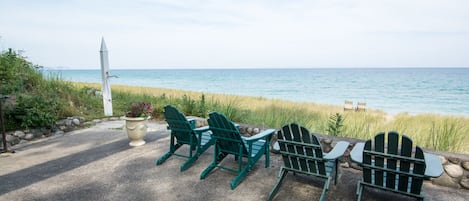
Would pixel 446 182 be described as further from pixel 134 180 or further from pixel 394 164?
pixel 134 180

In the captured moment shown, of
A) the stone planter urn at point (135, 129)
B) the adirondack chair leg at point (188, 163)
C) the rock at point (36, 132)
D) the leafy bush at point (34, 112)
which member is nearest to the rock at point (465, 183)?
the adirondack chair leg at point (188, 163)

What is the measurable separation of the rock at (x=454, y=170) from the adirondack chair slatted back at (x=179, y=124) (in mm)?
3038

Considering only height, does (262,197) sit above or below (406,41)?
below

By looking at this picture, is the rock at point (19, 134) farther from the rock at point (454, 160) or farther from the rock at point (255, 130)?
the rock at point (454, 160)

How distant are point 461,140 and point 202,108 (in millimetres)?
4579

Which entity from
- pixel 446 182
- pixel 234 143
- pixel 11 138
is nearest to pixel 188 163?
pixel 234 143

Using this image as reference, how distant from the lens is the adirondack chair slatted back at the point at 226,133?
2.57m

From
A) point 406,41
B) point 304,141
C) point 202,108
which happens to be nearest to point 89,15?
point 202,108

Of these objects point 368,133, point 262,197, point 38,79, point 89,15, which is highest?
point 89,15

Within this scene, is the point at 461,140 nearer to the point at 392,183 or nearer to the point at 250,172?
the point at 392,183

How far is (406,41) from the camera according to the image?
2434 cm

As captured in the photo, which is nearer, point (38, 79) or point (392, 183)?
point (392, 183)

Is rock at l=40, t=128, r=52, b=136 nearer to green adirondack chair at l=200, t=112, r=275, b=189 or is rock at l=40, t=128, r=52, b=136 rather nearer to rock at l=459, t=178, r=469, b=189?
green adirondack chair at l=200, t=112, r=275, b=189

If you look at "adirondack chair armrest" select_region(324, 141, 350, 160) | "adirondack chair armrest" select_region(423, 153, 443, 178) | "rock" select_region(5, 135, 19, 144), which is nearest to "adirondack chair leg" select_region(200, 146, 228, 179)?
"adirondack chair armrest" select_region(324, 141, 350, 160)
